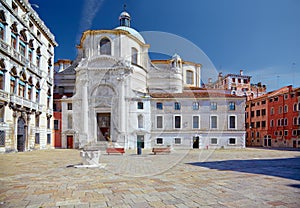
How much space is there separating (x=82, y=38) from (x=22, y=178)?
122 feet

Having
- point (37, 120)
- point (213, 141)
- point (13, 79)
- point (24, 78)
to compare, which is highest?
point (24, 78)

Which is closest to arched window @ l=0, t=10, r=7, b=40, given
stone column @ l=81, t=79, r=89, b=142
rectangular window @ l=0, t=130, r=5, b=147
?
rectangular window @ l=0, t=130, r=5, b=147

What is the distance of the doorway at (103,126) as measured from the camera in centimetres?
3966

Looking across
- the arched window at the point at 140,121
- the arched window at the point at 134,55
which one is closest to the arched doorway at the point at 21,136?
the arched window at the point at 140,121

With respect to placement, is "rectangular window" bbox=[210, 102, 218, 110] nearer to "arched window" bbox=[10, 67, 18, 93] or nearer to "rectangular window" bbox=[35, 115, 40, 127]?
"rectangular window" bbox=[35, 115, 40, 127]

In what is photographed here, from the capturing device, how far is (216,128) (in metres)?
40.4

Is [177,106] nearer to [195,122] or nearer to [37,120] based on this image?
[195,122]

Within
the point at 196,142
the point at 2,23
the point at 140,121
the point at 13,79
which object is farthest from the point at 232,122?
the point at 2,23

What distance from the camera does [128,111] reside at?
39188mm

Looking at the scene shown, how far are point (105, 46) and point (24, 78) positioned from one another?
15.5 m

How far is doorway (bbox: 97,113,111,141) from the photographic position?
39.7 m

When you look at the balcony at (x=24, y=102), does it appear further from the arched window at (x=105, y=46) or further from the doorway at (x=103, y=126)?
the arched window at (x=105, y=46)

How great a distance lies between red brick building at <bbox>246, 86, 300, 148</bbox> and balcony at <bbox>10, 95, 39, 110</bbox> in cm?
4080

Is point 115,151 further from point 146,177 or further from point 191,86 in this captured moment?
point 191,86
